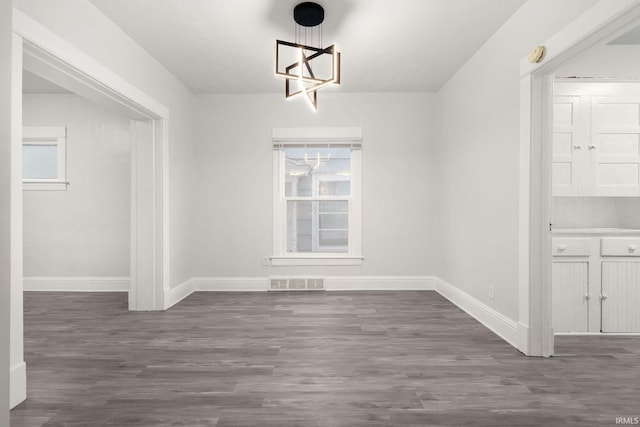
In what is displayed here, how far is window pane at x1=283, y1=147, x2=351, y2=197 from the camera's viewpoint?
5.10 m

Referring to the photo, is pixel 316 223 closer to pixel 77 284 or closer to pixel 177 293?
pixel 177 293

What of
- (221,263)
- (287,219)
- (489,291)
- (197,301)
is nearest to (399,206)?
(287,219)

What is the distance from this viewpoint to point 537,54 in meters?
2.58

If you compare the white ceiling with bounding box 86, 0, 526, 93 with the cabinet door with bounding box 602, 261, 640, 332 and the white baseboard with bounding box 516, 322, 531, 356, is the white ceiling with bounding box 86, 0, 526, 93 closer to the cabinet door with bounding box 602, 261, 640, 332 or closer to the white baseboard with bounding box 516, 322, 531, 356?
the cabinet door with bounding box 602, 261, 640, 332

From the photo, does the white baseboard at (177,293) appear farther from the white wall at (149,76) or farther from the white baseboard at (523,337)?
the white baseboard at (523,337)

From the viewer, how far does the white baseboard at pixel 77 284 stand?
4.99 metres

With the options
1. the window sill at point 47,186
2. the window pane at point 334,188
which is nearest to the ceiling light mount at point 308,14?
the window pane at point 334,188

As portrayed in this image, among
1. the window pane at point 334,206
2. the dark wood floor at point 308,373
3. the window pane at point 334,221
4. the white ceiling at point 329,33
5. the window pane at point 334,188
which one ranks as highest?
the white ceiling at point 329,33

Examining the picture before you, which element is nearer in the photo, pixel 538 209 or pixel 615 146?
pixel 538 209

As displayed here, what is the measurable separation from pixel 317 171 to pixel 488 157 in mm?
2337

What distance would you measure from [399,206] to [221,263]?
→ 255 cm

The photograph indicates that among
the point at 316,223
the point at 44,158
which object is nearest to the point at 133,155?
the point at 44,158

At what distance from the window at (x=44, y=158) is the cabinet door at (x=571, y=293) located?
5.91 meters

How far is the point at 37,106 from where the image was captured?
5.06 meters
